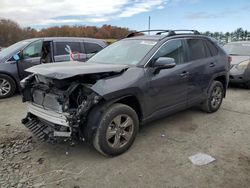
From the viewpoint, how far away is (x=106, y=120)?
11.0 feet

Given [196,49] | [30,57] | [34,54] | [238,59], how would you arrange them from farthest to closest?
[238,59] → [34,54] → [30,57] → [196,49]

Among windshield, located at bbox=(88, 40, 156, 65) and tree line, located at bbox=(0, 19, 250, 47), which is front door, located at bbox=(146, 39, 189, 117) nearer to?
windshield, located at bbox=(88, 40, 156, 65)

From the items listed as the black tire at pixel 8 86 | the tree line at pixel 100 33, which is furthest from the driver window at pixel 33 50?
the tree line at pixel 100 33

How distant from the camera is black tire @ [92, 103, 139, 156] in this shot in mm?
3350

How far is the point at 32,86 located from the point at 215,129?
3.36 m

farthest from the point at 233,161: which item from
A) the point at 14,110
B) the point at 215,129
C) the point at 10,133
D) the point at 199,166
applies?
the point at 14,110

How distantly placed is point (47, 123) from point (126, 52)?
5.98 ft

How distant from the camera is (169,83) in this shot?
422 centimetres

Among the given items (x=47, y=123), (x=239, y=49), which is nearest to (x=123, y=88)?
(x=47, y=123)

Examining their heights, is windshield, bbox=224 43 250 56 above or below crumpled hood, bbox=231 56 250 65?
above

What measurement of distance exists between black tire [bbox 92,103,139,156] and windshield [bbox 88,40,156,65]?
2.87 feet

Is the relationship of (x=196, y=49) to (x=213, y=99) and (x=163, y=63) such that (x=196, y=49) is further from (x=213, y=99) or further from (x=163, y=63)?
(x=163, y=63)

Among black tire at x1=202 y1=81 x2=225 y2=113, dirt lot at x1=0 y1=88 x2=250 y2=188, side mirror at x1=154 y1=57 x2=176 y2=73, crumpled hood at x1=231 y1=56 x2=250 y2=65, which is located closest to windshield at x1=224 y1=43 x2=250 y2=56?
crumpled hood at x1=231 y1=56 x2=250 y2=65

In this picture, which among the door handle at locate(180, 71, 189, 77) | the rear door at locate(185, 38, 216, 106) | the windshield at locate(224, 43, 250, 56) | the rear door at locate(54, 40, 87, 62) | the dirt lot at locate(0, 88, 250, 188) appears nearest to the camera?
the dirt lot at locate(0, 88, 250, 188)
